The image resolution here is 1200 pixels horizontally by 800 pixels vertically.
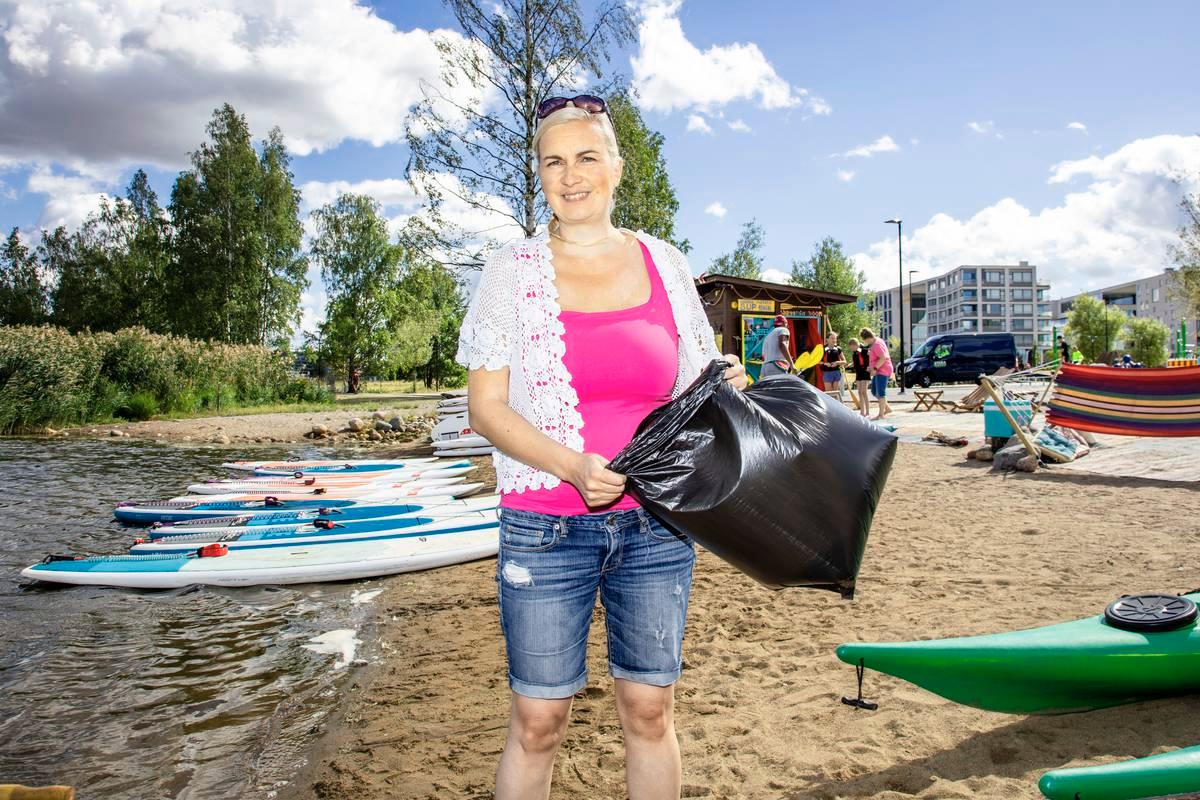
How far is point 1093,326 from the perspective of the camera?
69562 millimetres

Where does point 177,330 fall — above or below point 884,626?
above

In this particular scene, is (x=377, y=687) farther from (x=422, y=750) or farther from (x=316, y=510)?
(x=316, y=510)

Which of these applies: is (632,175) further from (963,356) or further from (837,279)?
(837,279)

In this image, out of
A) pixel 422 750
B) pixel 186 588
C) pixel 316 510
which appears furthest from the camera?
pixel 316 510

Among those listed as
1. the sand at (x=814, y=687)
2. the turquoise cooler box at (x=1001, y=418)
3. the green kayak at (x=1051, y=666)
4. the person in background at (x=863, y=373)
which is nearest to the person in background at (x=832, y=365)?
the person in background at (x=863, y=373)

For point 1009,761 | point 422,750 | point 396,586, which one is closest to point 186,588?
point 396,586

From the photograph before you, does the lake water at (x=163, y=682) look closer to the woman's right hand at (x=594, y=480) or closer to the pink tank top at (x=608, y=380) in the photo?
the pink tank top at (x=608, y=380)

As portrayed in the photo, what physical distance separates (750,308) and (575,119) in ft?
57.3

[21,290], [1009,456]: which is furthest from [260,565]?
[21,290]

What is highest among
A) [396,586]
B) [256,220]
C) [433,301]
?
[256,220]

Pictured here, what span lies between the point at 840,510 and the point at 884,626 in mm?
2968

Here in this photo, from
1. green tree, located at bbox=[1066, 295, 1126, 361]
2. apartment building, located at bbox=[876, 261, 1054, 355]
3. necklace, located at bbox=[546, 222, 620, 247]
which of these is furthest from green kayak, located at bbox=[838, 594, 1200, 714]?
apartment building, located at bbox=[876, 261, 1054, 355]

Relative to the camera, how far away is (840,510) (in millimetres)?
1834

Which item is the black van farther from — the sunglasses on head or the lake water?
the sunglasses on head
